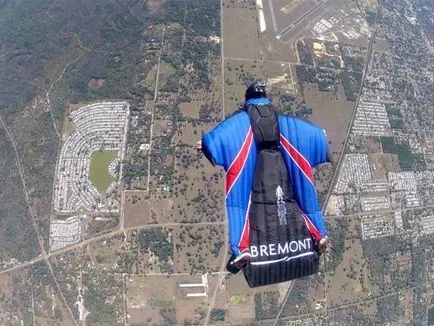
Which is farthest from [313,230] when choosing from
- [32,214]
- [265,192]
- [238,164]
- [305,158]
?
[32,214]

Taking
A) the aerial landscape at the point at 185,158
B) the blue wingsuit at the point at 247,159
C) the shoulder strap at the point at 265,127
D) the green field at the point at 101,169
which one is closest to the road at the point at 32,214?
the aerial landscape at the point at 185,158

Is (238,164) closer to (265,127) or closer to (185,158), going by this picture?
(265,127)

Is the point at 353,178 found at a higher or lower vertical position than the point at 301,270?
higher

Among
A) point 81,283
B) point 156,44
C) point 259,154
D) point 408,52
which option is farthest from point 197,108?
point 259,154

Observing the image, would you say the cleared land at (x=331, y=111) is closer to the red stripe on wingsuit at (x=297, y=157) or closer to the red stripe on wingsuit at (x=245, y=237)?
the red stripe on wingsuit at (x=297, y=157)

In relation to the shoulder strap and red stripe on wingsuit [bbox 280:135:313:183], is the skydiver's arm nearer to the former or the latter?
red stripe on wingsuit [bbox 280:135:313:183]

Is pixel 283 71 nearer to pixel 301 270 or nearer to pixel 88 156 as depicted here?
pixel 88 156
